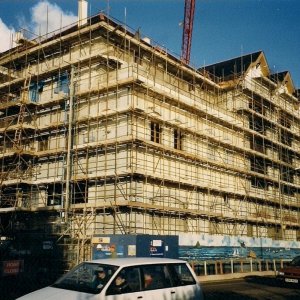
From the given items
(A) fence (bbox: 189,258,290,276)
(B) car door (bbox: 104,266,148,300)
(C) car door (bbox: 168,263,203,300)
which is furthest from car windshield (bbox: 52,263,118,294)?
(A) fence (bbox: 189,258,290,276)

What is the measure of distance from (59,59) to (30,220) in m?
10.2

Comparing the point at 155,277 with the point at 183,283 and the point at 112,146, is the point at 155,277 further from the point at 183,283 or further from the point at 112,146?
the point at 112,146

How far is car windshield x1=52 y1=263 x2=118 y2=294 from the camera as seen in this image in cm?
770

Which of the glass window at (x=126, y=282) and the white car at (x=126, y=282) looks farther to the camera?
the glass window at (x=126, y=282)

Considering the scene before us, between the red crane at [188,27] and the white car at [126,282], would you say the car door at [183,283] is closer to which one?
the white car at [126,282]

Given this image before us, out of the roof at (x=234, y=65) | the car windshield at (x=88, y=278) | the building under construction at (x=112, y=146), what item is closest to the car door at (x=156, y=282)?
the car windshield at (x=88, y=278)

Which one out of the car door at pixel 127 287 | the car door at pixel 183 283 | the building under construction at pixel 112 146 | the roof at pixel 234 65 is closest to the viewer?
the car door at pixel 127 287

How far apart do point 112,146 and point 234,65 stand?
1654 cm

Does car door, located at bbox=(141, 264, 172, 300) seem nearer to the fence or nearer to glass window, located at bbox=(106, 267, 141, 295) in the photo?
glass window, located at bbox=(106, 267, 141, 295)

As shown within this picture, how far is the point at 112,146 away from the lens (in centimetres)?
2291

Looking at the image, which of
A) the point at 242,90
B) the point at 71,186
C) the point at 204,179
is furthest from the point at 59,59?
the point at 242,90

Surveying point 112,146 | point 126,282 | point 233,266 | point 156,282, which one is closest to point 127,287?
point 126,282

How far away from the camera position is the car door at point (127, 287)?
25.0 ft

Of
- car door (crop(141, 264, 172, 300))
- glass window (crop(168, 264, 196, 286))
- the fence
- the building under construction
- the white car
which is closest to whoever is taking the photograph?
the white car
